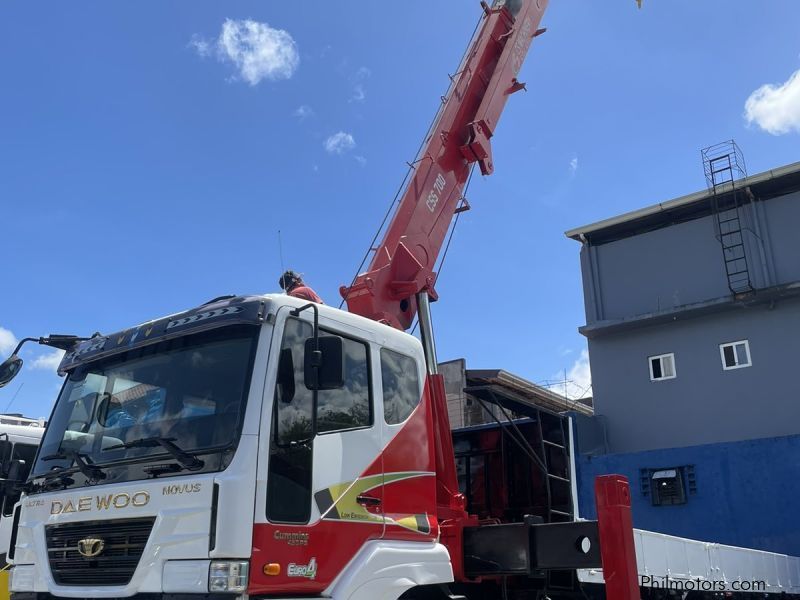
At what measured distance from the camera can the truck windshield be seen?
429 centimetres

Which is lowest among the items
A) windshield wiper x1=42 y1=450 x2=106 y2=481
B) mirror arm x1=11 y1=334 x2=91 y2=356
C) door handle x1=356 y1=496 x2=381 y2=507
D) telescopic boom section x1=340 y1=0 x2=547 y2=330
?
door handle x1=356 y1=496 x2=381 y2=507

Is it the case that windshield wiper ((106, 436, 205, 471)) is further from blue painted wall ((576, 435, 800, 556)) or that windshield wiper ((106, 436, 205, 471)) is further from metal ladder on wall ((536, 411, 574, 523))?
blue painted wall ((576, 435, 800, 556))

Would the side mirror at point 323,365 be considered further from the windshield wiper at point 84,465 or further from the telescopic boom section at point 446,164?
the telescopic boom section at point 446,164

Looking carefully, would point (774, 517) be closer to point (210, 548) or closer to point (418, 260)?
point (418, 260)

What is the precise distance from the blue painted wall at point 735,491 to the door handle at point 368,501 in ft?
34.5

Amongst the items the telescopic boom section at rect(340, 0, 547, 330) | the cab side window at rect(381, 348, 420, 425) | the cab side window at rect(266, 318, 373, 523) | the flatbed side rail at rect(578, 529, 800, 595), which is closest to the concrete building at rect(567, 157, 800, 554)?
the flatbed side rail at rect(578, 529, 800, 595)

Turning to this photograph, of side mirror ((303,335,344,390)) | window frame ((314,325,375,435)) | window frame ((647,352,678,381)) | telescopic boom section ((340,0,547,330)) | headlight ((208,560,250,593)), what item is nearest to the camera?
headlight ((208,560,250,593))

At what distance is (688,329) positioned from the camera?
21.7m

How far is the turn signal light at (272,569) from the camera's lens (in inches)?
157

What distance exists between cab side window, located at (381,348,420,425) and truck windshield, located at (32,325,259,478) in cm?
117

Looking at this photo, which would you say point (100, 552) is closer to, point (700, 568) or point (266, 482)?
point (266, 482)

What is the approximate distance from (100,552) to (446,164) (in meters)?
5.38

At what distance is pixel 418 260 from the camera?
24.4ft

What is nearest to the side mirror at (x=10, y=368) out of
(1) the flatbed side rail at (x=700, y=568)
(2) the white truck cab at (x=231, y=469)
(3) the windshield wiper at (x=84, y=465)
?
(2) the white truck cab at (x=231, y=469)
